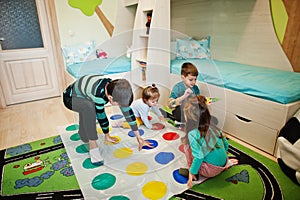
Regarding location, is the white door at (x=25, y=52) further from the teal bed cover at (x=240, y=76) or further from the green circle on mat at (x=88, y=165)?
the green circle on mat at (x=88, y=165)

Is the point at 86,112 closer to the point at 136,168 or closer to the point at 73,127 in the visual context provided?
the point at 136,168

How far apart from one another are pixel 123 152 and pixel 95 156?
0.21m

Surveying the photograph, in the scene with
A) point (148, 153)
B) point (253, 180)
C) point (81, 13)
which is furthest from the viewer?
point (81, 13)

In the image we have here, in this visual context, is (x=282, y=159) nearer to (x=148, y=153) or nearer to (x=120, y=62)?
(x=148, y=153)

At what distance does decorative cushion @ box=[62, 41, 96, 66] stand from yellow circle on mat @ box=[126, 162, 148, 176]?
1.79 metres

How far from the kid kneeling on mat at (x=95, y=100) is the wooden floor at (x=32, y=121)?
55 centimetres

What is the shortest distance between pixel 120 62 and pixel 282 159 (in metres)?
1.91

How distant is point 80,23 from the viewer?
2.75 metres

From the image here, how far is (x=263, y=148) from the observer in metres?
1.53

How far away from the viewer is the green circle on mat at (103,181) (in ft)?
4.00

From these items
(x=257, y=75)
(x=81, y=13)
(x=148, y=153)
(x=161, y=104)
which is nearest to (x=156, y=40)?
(x=161, y=104)

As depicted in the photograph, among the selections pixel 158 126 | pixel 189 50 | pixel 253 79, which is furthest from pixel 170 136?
pixel 189 50

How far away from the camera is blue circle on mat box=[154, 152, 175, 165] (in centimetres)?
143

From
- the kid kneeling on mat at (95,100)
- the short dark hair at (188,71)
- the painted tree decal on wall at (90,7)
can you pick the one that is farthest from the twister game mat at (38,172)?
the painted tree decal on wall at (90,7)
